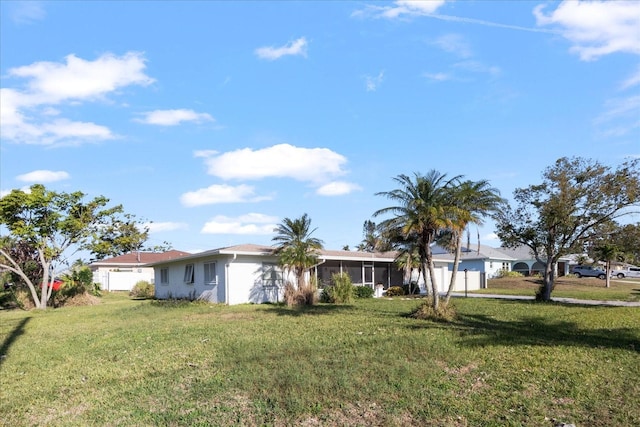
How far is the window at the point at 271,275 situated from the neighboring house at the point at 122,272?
1601 cm

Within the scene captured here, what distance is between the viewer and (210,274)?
23609 millimetres

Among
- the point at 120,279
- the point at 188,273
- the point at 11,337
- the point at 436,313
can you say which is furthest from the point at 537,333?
the point at 120,279

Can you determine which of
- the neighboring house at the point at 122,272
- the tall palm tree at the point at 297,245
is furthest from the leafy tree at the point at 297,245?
the neighboring house at the point at 122,272

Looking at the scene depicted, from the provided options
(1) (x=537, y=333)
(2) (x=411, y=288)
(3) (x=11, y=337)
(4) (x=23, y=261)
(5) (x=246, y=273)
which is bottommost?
(2) (x=411, y=288)

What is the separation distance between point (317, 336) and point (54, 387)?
540cm

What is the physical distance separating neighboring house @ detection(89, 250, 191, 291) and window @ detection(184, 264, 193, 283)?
1099 centimetres

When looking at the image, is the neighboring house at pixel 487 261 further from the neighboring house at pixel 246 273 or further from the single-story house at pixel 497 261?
the neighboring house at pixel 246 273

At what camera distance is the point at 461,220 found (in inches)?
540

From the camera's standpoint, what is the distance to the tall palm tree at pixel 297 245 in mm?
21016

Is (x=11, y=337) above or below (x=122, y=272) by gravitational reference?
below

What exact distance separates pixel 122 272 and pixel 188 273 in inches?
741

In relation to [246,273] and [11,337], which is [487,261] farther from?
[11,337]

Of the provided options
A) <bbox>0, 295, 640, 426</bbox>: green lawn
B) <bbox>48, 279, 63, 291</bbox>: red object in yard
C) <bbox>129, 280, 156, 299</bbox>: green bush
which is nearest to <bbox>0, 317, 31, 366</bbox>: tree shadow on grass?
<bbox>0, 295, 640, 426</bbox>: green lawn

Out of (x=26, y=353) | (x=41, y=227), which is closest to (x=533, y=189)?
(x=26, y=353)
